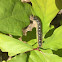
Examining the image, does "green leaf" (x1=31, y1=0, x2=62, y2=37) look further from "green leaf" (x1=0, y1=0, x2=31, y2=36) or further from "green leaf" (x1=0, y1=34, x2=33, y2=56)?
"green leaf" (x1=0, y1=34, x2=33, y2=56)

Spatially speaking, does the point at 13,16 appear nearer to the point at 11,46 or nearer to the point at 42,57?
the point at 11,46

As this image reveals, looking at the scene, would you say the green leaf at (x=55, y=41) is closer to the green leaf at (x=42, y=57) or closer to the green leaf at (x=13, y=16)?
the green leaf at (x=42, y=57)

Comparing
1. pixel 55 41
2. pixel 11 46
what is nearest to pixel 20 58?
pixel 11 46

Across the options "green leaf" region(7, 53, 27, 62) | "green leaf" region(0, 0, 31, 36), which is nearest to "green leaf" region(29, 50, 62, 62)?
"green leaf" region(7, 53, 27, 62)

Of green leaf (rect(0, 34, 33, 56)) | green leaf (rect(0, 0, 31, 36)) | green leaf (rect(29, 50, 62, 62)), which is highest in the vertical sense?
green leaf (rect(0, 0, 31, 36))

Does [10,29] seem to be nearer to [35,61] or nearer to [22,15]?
[22,15]

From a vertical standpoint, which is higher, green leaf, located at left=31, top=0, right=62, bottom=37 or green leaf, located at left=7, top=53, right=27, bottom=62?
green leaf, located at left=31, top=0, right=62, bottom=37
